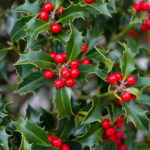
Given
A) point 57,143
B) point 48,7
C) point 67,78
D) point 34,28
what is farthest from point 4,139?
point 48,7

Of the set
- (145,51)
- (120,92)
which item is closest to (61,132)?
(120,92)

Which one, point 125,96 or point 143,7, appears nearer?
point 125,96

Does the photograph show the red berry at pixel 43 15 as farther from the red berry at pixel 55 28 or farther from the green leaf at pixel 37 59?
the green leaf at pixel 37 59

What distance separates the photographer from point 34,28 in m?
1.12

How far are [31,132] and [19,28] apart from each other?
510 mm

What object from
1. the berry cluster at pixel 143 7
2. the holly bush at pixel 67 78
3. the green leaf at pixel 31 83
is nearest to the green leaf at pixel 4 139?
the holly bush at pixel 67 78

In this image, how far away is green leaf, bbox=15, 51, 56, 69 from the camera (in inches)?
42.1

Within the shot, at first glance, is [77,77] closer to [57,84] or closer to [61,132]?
[57,84]

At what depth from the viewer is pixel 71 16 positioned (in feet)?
3.75

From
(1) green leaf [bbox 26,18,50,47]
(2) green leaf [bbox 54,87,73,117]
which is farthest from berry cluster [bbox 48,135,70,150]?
(1) green leaf [bbox 26,18,50,47]

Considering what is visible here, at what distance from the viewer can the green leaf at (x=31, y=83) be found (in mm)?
1189

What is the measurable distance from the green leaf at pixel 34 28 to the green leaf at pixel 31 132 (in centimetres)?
35

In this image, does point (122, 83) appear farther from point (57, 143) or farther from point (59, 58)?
point (57, 143)

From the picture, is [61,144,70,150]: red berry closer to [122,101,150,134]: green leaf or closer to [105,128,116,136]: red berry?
[105,128,116,136]: red berry
